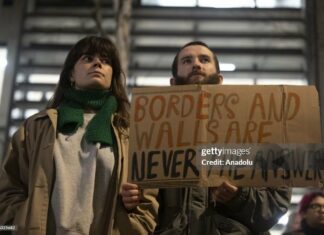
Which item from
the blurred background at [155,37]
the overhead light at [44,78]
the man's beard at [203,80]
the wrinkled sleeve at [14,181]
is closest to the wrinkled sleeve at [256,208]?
the man's beard at [203,80]

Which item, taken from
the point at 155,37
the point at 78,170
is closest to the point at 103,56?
the point at 78,170

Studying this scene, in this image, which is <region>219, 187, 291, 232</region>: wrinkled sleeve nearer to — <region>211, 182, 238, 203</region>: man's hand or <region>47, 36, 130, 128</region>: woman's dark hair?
<region>211, 182, 238, 203</region>: man's hand

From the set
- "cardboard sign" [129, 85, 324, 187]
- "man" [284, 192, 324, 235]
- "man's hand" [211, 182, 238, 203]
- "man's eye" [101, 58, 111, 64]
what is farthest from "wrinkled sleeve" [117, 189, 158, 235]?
"man" [284, 192, 324, 235]

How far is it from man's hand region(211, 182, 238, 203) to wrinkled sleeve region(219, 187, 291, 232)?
0.07 ft

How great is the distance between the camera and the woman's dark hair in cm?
216

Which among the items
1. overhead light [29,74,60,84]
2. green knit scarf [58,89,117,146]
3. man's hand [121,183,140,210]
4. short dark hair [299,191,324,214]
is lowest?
man's hand [121,183,140,210]

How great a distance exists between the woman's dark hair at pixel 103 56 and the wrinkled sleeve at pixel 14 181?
0.25 metres

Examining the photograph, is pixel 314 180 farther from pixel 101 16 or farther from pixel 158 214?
pixel 101 16

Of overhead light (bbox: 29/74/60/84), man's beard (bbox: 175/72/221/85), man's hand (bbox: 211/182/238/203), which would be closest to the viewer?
man's hand (bbox: 211/182/238/203)

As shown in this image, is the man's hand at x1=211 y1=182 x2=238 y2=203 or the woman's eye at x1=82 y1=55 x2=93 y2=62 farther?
the woman's eye at x1=82 y1=55 x2=93 y2=62

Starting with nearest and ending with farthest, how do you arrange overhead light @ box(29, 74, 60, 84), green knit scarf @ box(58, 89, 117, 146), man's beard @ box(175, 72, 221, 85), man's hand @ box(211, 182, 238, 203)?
1. man's hand @ box(211, 182, 238, 203)
2. green knit scarf @ box(58, 89, 117, 146)
3. man's beard @ box(175, 72, 221, 85)
4. overhead light @ box(29, 74, 60, 84)

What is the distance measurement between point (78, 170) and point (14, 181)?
28cm

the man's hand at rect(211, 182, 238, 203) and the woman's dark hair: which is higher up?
the woman's dark hair

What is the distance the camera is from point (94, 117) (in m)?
2.05
